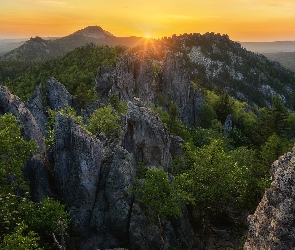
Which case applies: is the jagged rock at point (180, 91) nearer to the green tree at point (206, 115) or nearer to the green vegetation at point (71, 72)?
the green tree at point (206, 115)

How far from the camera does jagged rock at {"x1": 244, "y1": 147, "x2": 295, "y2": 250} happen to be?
51.7ft

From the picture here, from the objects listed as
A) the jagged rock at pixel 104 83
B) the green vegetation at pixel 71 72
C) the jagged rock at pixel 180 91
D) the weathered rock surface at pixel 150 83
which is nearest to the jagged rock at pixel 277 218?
the weathered rock surface at pixel 150 83

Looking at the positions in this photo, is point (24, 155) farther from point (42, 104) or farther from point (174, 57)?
point (174, 57)

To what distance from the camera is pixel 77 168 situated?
42.2 metres

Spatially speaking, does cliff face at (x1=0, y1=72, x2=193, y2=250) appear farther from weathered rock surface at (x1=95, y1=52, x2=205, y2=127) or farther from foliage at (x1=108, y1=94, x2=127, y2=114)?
weathered rock surface at (x1=95, y1=52, x2=205, y2=127)

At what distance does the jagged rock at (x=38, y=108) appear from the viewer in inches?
3355

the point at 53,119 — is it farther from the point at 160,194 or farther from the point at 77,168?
the point at 160,194

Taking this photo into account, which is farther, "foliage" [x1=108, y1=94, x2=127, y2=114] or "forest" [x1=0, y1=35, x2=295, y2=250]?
"foliage" [x1=108, y1=94, x2=127, y2=114]

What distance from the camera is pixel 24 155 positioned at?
3659 centimetres

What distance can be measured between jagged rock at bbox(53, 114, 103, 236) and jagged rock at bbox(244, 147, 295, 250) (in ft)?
90.4

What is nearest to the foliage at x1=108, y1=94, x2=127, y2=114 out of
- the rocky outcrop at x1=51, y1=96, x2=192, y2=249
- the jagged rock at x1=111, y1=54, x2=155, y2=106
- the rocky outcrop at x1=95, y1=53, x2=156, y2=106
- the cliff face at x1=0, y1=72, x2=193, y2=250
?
the rocky outcrop at x1=95, y1=53, x2=156, y2=106

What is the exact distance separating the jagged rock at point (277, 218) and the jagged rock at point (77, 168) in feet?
90.4

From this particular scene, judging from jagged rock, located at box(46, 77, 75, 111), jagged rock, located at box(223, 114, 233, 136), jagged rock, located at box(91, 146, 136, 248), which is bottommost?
jagged rock, located at box(223, 114, 233, 136)

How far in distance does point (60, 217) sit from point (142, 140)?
1935cm
